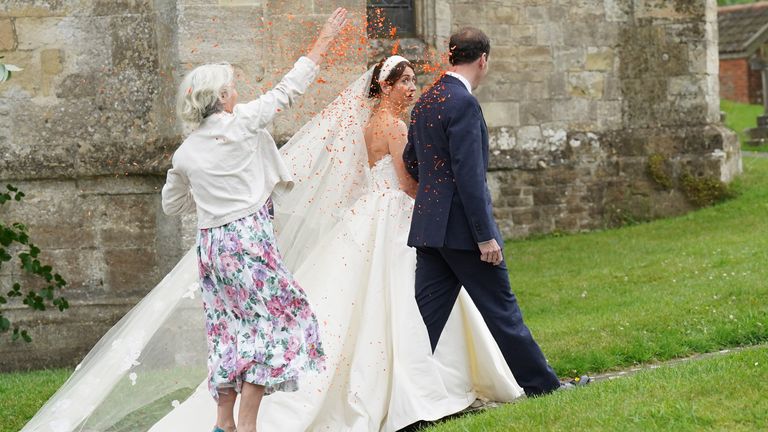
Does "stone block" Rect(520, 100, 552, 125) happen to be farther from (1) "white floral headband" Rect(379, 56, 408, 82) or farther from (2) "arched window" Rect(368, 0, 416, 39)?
(1) "white floral headband" Rect(379, 56, 408, 82)

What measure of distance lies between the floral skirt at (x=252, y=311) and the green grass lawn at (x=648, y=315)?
853mm

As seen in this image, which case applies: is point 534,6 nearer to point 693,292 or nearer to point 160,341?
point 693,292

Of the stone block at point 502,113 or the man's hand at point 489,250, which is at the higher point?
the stone block at point 502,113

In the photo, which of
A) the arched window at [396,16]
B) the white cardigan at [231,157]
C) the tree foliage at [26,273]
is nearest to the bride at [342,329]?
the white cardigan at [231,157]

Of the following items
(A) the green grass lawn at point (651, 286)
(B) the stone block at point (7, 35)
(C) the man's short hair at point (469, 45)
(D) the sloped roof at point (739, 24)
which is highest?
(D) the sloped roof at point (739, 24)

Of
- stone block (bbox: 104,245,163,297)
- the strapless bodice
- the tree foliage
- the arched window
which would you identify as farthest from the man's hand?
the arched window

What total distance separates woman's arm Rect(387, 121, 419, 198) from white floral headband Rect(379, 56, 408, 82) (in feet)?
0.96

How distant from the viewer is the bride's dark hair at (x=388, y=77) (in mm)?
6640

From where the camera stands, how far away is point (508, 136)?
543 inches

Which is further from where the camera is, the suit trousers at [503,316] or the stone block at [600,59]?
the stone block at [600,59]

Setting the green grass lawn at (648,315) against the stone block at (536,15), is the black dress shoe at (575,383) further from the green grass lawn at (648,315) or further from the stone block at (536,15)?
the stone block at (536,15)

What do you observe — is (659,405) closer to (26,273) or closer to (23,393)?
(23,393)

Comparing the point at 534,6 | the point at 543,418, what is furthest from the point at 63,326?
the point at 534,6

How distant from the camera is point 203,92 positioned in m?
5.51
